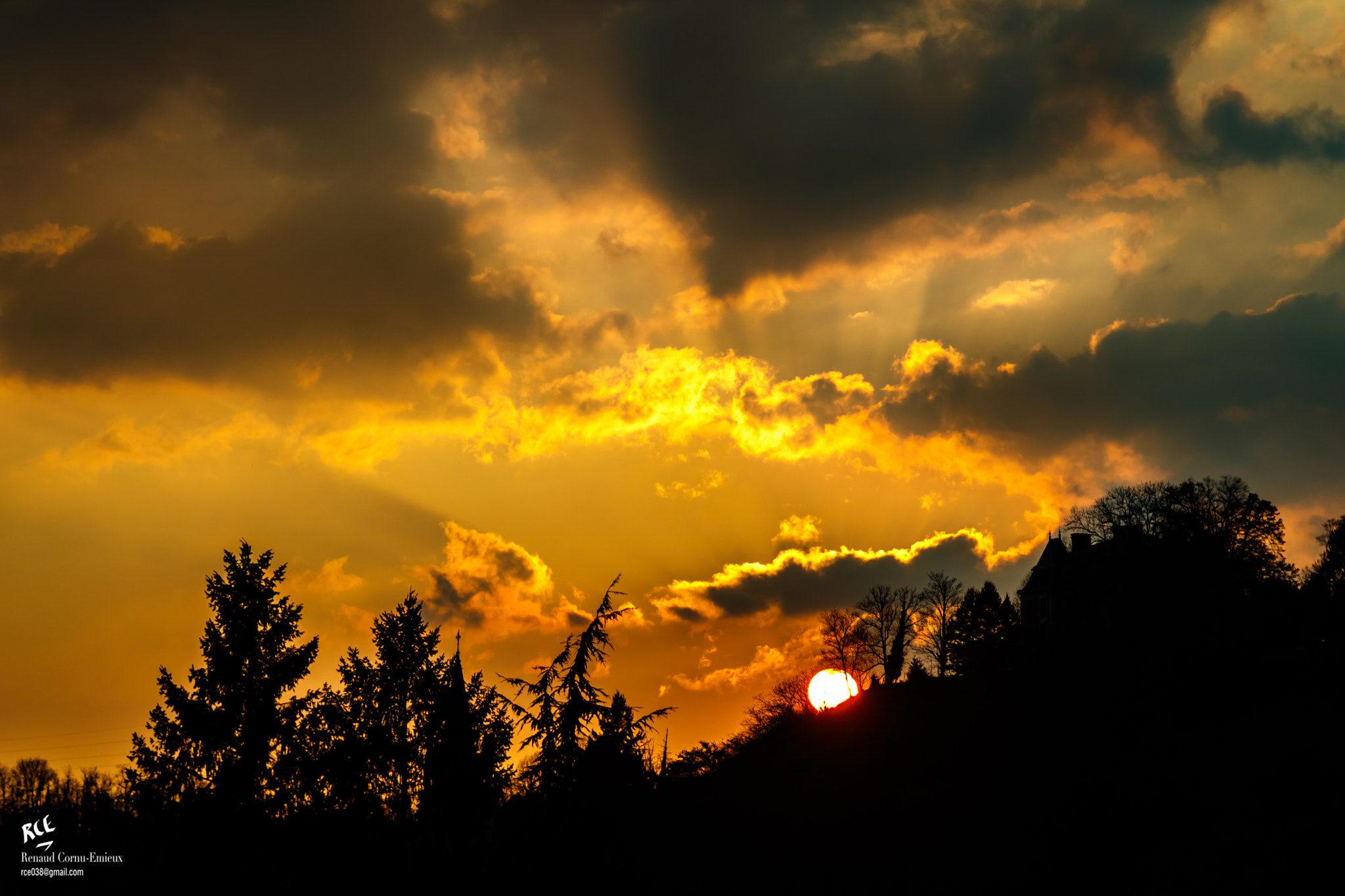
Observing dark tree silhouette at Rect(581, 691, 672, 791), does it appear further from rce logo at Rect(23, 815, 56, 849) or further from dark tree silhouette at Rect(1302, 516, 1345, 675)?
dark tree silhouette at Rect(1302, 516, 1345, 675)

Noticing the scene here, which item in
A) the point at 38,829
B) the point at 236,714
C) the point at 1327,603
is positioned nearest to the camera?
the point at 236,714

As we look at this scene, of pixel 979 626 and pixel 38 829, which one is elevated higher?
pixel 979 626

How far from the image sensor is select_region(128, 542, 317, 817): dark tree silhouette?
3155cm

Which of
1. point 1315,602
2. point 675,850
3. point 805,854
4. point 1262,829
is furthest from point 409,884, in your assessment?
point 1315,602

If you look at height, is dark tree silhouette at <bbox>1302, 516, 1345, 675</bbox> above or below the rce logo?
above

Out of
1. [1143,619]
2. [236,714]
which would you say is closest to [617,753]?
[236,714]

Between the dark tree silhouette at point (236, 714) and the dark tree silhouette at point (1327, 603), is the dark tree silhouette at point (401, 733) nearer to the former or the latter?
the dark tree silhouette at point (236, 714)

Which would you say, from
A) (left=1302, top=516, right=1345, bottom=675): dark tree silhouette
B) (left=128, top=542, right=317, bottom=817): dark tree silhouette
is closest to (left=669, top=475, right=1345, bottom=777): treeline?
(left=1302, top=516, right=1345, bottom=675): dark tree silhouette

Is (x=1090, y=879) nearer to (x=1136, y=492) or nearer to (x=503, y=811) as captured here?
(x=503, y=811)

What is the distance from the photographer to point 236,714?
1281 inches

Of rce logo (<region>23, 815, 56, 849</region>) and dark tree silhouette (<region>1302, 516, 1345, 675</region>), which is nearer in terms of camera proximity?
rce logo (<region>23, 815, 56, 849</region>)

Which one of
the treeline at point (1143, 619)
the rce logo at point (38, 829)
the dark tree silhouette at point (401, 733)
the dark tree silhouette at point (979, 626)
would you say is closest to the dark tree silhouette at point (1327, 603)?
the treeline at point (1143, 619)

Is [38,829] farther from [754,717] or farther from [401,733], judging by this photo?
[754,717]

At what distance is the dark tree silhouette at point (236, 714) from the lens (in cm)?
3155
